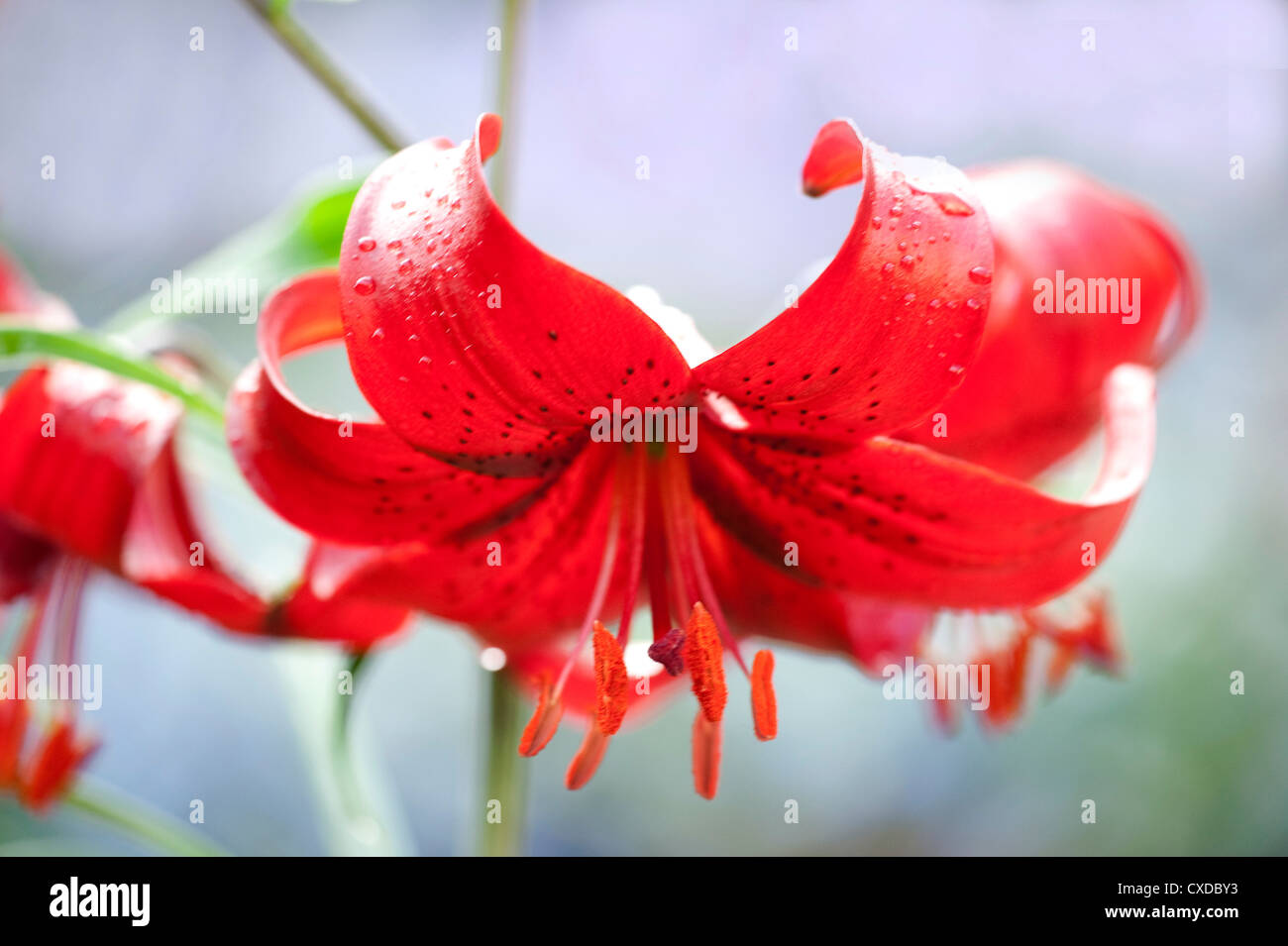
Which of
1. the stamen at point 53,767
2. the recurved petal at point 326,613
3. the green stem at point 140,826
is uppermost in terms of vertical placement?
the recurved petal at point 326,613

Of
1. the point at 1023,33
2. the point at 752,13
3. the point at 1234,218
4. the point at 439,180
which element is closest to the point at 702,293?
the point at 752,13

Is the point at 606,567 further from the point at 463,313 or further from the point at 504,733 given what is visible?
the point at 463,313

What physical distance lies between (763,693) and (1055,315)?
1.14 ft

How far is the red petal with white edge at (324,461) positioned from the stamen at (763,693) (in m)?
0.17

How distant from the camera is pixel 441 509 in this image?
624mm

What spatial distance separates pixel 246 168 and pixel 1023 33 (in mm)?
2718

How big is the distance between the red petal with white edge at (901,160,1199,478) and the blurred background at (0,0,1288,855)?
6.60 ft

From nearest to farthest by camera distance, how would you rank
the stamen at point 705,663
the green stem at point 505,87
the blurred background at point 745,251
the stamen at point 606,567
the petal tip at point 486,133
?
the petal tip at point 486,133, the stamen at point 705,663, the stamen at point 606,567, the green stem at point 505,87, the blurred background at point 745,251

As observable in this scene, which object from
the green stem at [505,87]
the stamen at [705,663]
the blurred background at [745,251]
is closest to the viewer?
the stamen at [705,663]

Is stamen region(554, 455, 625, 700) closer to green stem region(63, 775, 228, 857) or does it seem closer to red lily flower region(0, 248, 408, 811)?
red lily flower region(0, 248, 408, 811)

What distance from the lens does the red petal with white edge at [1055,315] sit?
2.44ft

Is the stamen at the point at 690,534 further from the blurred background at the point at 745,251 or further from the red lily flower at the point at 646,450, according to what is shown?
the blurred background at the point at 745,251

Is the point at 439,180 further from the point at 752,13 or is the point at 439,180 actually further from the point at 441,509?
the point at 752,13

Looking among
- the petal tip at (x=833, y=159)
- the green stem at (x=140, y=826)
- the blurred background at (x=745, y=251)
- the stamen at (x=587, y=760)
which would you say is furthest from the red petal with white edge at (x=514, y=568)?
the blurred background at (x=745, y=251)
